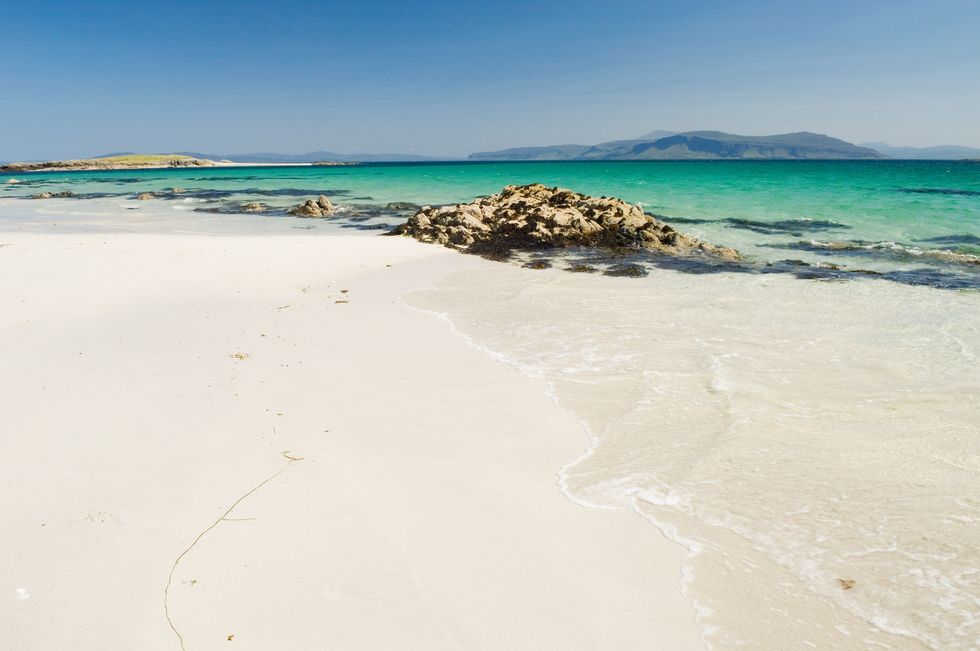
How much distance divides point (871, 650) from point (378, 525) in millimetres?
2905

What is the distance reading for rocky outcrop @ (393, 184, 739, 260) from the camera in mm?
16219

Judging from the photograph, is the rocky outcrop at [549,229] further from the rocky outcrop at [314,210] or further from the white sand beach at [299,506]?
the white sand beach at [299,506]

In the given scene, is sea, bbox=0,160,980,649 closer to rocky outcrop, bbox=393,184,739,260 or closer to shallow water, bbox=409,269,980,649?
shallow water, bbox=409,269,980,649

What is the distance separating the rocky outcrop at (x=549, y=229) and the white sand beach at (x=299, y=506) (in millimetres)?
9811

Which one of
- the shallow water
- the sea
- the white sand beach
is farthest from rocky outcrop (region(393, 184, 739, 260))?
the white sand beach

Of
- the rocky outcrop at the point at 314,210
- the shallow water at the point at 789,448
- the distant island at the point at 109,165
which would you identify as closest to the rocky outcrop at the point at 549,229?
the shallow water at the point at 789,448

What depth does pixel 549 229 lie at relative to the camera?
56.1ft

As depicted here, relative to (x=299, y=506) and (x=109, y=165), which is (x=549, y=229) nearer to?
(x=299, y=506)

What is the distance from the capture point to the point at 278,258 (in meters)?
13.8

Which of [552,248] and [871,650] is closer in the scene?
[871,650]

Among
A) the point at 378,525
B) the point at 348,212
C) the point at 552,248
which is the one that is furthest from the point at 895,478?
the point at 348,212

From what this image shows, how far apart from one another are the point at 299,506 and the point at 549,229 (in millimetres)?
14314

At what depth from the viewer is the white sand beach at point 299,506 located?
2.90m

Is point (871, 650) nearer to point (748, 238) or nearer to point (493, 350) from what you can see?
point (493, 350)
